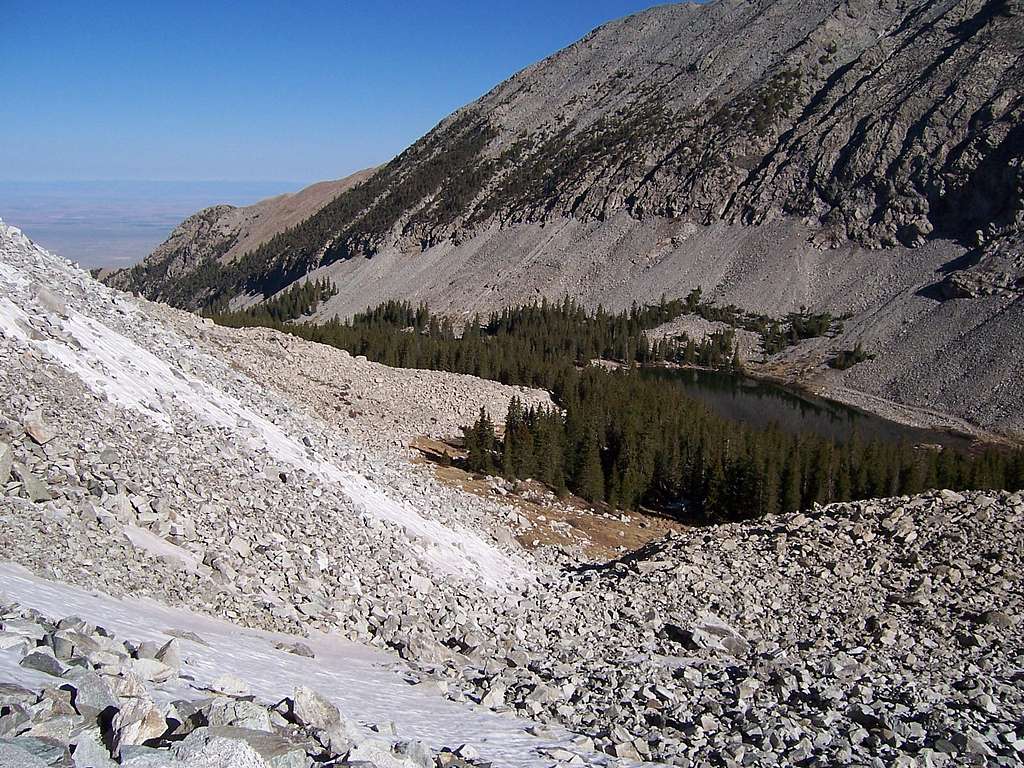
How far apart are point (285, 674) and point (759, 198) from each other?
354 ft

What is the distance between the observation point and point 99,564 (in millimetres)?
10930

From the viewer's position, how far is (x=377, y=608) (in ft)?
46.1

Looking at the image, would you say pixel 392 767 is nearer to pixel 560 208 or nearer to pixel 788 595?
pixel 788 595

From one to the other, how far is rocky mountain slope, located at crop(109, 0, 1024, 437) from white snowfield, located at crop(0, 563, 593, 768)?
6256 centimetres

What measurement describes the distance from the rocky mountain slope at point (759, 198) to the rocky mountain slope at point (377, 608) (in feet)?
170

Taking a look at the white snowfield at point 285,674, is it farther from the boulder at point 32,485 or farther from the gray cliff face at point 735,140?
the gray cliff face at point 735,140

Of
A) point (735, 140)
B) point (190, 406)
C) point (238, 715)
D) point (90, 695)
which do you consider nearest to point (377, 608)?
point (190, 406)

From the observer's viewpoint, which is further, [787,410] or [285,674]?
[787,410]

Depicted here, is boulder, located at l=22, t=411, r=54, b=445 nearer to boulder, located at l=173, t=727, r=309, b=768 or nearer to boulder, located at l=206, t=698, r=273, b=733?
boulder, located at l=206, t=698, r=273, b=733

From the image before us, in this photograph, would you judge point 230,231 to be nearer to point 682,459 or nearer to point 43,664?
point 682,459

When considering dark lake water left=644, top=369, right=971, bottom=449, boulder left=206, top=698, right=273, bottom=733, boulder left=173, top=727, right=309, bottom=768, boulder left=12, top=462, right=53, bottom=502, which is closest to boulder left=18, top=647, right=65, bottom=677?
boulder left=206, top=698, right=273, bottom=733

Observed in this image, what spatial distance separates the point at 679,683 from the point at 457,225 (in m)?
122

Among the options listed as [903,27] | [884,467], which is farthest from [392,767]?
[903,27]

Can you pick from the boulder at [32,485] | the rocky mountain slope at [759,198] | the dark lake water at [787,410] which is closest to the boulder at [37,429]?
the boulder at [32,485]
